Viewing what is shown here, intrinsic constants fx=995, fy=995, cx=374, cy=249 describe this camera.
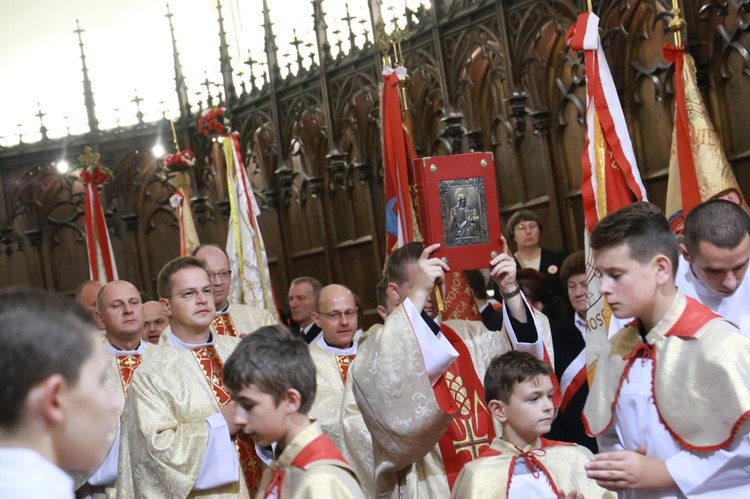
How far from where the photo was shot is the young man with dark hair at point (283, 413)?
2754 millimetres

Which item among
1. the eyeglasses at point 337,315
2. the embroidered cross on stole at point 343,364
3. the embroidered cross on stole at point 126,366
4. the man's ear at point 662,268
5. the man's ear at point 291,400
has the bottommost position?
the embroidered cross on stole at point 343,364

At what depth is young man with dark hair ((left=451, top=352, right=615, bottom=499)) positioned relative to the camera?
3658 mm

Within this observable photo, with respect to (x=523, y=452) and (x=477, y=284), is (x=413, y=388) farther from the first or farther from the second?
(x=477, y=284)

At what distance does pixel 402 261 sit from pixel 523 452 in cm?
105

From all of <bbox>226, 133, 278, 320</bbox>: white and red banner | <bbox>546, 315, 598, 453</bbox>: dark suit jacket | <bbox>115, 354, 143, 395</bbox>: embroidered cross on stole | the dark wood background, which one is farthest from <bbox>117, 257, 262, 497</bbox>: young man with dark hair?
the dark wood background

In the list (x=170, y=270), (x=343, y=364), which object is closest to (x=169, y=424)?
(x=170, y=270)

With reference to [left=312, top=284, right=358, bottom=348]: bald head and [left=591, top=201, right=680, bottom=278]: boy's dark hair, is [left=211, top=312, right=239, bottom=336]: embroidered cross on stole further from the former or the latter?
[left=591, top=201, right=680, bottom=278]: boy's dark hair

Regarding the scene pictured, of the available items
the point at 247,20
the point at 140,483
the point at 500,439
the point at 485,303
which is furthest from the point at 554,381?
the point at 247,20

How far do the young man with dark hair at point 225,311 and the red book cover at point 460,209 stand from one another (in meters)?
2.30

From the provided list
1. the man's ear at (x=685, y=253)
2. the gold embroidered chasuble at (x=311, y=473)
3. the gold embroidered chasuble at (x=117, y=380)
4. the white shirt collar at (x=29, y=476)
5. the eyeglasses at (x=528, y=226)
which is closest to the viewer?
the white shirt collar at (x=29, y=476)

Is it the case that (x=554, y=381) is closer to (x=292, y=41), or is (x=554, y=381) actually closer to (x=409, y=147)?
(x=409, y=147)

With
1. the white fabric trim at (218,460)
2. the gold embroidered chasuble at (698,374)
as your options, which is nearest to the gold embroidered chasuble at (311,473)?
the gold embroidered chasuble at (698,374)

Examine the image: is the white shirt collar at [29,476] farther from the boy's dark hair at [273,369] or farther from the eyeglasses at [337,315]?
the eyeglasses at [337,315]

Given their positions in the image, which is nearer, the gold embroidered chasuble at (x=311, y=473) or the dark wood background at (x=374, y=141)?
the gold embroidered chasuble at (x=311, y=473)
